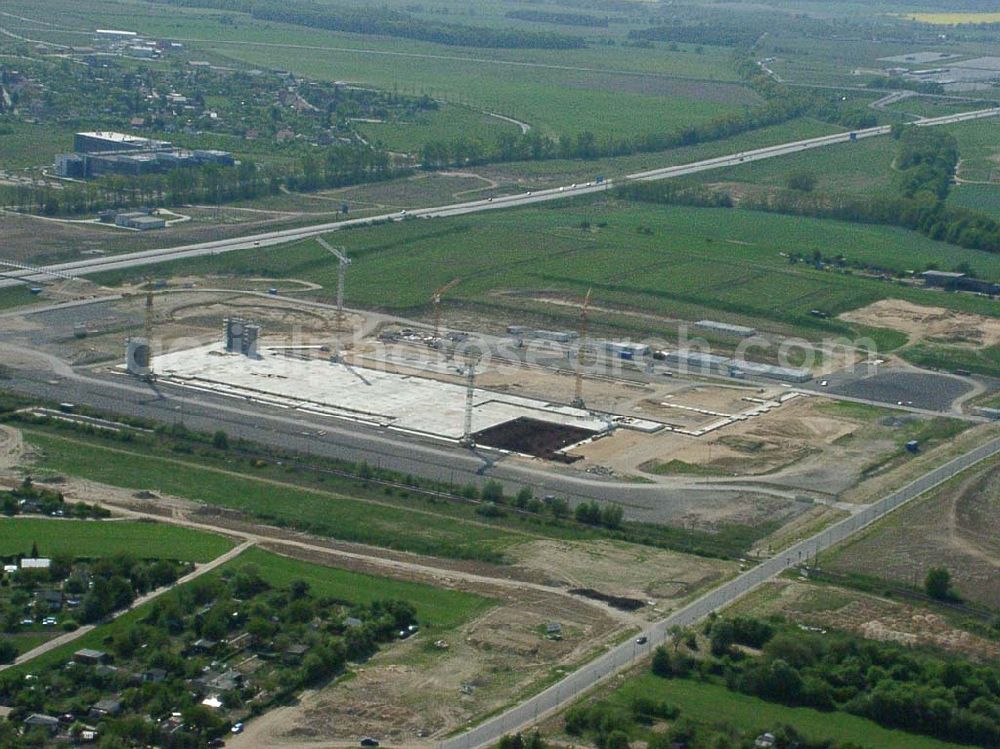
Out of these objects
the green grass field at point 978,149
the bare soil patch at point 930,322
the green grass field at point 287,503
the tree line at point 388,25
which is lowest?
the green grass field at point 287,503

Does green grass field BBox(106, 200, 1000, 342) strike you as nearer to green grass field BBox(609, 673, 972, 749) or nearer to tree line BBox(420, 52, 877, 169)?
tree line BBox(420, 52, 877, 169)

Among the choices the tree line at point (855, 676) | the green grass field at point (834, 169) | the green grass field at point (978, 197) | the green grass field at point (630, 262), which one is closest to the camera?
the tree line at point (855, 676)

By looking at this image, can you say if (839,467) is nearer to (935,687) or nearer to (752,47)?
(935,687)

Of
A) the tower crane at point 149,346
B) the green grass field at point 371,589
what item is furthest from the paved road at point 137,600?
the tower crane at point 149,346

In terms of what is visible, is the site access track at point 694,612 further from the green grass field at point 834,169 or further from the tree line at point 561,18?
the tree line at point 561,18

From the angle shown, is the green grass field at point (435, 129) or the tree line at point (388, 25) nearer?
the green grass field at point (435, 129)

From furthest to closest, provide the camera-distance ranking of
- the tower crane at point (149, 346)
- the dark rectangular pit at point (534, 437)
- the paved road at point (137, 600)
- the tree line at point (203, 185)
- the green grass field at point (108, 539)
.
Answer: the tree line at point (203, 185) < the tower crane at point (149, 346) < the dark rectangular pit at point (534, 437) < the green grass field at point (108, 539) < the paved road at point (137, 600)
